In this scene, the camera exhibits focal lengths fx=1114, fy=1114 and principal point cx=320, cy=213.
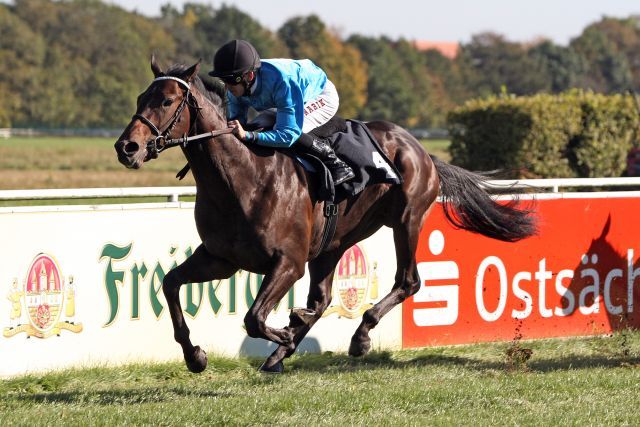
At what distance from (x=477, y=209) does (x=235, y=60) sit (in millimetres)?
2531

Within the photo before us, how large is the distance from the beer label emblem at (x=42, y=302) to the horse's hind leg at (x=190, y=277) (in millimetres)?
1077

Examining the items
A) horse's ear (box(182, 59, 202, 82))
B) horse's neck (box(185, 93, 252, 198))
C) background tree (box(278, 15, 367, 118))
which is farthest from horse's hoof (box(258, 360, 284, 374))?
background tree (box(278, 15, 367, 118))

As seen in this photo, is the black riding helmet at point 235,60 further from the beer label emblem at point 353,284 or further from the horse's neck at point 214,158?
the beer label emblem at point 353,284

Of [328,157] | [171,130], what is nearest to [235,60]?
[171,130]

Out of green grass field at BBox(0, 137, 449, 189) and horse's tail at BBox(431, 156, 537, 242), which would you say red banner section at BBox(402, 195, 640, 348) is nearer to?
horse's tail at BBox(431, 156, 537, 242)

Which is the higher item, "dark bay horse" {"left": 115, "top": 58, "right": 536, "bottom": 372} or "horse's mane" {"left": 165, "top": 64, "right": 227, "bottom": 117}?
"horse's mane" {"left": 165, "top": 64, "right": 227, "bottom": 117}

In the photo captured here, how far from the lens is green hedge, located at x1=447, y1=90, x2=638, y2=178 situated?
16609mm

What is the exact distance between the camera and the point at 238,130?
19.1ft

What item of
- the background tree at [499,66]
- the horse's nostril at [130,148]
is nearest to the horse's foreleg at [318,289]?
the horse's nostril at [130,148]

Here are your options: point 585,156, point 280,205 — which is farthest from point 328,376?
point 585,156

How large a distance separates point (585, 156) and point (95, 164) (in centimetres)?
1474

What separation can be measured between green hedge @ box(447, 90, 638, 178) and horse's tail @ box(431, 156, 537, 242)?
8845mm

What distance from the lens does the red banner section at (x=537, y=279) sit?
8.30 meters

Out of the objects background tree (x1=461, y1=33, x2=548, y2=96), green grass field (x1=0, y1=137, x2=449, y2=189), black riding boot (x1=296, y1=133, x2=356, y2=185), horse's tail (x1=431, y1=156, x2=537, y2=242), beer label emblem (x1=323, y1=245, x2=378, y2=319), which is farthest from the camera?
background tree (x1=461, y1=33, x2=548, y2=96)
